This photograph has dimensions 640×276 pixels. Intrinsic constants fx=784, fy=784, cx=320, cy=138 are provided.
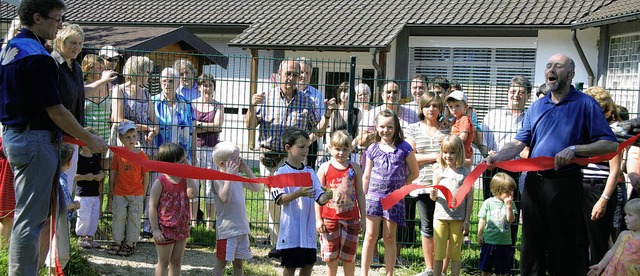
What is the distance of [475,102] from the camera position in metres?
10.0

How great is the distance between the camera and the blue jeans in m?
5.41

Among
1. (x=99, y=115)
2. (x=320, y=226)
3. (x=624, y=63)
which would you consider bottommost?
(x=320, y=226)

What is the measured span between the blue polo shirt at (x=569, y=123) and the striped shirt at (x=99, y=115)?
4.62 meters

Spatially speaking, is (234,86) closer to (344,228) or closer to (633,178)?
(344,228)

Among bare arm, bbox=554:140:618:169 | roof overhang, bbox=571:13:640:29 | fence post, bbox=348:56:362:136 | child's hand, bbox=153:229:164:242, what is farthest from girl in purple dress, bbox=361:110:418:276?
roof overhang, bbox=571:13:640:29

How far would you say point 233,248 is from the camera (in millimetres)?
6809

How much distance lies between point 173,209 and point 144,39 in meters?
13.1

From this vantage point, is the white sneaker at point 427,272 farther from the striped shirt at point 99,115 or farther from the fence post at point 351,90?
the striped shirt at point 99,115

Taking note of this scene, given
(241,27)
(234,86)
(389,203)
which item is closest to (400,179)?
(389,203)

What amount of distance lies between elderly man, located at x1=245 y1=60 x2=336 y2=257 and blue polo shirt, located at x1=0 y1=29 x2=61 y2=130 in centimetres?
328

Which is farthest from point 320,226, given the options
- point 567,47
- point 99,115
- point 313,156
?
point 567,47

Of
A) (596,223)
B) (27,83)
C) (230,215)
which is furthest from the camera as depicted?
(596,223)

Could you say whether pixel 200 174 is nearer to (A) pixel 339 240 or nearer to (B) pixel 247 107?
(A) pixel 339 240

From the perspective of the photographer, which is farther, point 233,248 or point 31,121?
point 233,248
